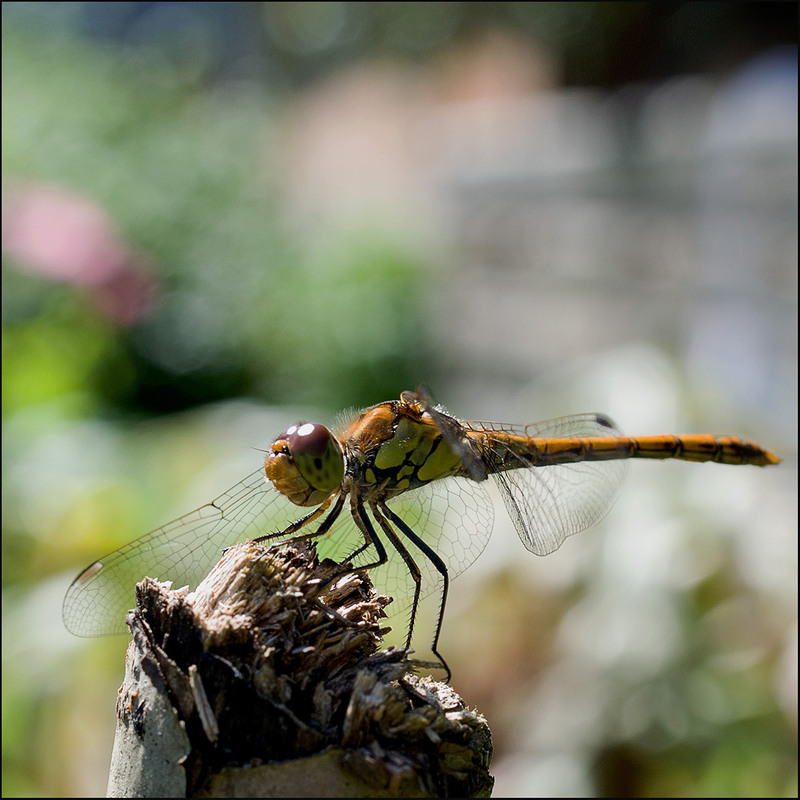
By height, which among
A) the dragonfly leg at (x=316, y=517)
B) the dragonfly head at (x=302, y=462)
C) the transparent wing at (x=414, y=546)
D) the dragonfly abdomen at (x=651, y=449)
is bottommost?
the transparent wing at (x=414, y=546)

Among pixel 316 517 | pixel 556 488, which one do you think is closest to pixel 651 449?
pixel 556 488

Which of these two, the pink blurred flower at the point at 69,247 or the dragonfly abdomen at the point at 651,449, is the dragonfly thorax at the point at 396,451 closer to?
the dragonfly abdomen at the point at 651,449

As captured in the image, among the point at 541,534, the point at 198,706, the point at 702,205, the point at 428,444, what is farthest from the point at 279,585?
the point at 702,205

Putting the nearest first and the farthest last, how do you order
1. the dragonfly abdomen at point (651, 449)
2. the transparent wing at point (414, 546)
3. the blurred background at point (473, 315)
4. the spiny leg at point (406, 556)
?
the spiny leg at point (406, 556) < the transparent wing at point (414, 546) < the dragonfly abdomen at point (651, 449) < the blurred background at point (473, 315)

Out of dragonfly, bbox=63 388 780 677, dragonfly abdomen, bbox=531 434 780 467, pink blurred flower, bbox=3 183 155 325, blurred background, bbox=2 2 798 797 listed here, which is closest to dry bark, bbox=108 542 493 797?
dragonfly, bbox=63 388 780 677

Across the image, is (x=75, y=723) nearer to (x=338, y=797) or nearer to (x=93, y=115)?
(x=338, y=797)

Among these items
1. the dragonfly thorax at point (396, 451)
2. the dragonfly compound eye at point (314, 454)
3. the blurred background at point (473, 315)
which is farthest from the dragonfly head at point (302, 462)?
the blurred background at point (473, 315)
